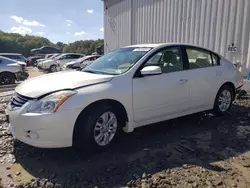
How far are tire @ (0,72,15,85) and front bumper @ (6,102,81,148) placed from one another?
910 cm

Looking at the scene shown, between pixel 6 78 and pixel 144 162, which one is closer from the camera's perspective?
pixel 144 162

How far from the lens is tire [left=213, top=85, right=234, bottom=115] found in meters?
5.01

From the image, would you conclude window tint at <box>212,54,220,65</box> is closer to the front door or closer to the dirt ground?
the front door

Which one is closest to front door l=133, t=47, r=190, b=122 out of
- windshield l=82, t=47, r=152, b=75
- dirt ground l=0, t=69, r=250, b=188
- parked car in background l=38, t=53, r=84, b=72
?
windshield l=82, t=47, r=152, b=75

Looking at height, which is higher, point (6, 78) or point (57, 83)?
point (57, 83)

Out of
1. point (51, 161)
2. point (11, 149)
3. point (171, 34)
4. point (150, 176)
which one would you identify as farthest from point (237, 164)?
point (171, 34)

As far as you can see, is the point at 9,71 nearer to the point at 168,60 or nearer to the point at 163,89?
the point at 168,60

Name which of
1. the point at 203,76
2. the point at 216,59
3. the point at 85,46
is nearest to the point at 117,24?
the point at 216,59

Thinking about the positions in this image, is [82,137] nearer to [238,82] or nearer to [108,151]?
[108,151]

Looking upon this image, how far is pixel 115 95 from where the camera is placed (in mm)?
3422

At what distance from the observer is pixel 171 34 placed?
968 centimetres

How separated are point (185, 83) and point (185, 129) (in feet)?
2.79

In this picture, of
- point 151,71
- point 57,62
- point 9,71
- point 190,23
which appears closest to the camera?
point 151,71

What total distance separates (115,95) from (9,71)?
31.2ft
